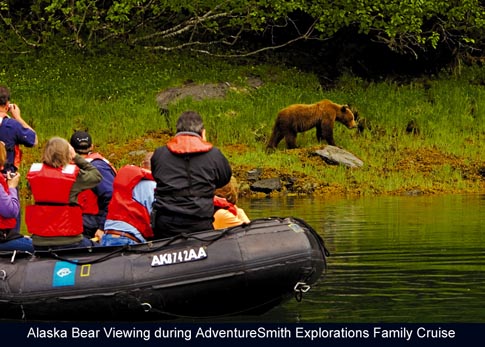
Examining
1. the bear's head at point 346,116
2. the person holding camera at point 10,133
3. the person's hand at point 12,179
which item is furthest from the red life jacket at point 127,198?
the bear's head at point 346,116

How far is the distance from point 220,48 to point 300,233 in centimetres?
2178

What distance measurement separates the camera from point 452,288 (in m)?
12.0

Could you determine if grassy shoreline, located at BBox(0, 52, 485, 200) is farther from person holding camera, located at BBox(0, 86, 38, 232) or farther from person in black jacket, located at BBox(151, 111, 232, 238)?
person in black jacket, located at BBox(151, 111, 232, 238)

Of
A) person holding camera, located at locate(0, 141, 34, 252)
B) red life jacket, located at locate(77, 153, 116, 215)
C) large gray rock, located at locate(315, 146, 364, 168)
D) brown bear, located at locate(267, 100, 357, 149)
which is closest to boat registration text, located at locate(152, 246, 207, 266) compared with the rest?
red life jacket, located at locate(77, 153, 116, 215)

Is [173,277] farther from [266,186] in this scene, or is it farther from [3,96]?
[266,186]

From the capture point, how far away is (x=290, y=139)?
25.9 m

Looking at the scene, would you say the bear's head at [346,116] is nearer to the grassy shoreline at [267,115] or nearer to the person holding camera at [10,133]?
the grassy shoreline at [267,115]

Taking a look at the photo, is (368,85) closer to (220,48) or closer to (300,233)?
(220,48)

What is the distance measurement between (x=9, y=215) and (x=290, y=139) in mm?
14830

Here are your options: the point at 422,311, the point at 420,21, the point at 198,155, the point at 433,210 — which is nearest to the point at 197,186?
the point at 198,155

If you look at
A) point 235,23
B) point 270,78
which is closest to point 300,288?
point 270,78

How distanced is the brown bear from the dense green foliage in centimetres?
313

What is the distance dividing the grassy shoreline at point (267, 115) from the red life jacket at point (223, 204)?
11712 millimetres

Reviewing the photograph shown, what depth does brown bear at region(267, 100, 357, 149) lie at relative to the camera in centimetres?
2569
